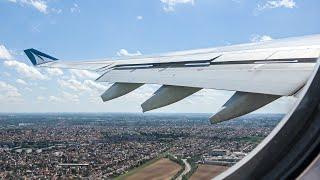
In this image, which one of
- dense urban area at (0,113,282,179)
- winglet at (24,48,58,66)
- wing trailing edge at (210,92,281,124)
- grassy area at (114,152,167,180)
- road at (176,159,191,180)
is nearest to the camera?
wing trailing edge at (210,92,281,124)

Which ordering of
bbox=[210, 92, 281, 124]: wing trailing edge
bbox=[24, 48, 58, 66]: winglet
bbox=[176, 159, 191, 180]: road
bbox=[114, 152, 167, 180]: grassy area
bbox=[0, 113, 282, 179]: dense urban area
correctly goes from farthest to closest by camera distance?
bbox=[0, 113, 282, 179]: dense urban area → bbox=[114, 152, 167, 180]: grassy area → bbox=[176, 159, 191, 180]: road → bbox=[24, 48, 58, 66]: winglet → bbox=[210, 92, 281, 124]: wing trailing edge

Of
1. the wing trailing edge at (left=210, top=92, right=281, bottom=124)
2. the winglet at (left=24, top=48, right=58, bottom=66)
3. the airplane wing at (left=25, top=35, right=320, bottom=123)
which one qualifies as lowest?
the wing trailing edge at (left=210, top=92, right=281, bottom=124)

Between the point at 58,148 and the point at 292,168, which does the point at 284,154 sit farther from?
the point at 58,148

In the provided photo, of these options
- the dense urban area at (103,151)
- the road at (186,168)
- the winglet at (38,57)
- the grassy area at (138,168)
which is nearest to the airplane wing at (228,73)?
the winglet at (38,57)

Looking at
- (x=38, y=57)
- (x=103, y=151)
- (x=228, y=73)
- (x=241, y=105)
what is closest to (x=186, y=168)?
(x=103, y=151)

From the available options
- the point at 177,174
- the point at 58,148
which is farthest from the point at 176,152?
the point at 58,148

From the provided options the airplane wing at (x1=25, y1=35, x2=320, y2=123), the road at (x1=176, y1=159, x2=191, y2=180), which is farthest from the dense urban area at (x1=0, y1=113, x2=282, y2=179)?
the airplane wing at (x1=25, y1=35, x2=320, y2=123)

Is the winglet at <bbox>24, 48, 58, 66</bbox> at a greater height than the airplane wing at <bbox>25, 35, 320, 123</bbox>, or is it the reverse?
the winglet at <bbox>24, 48, 58, 66</bbox>

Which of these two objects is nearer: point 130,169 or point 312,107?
point 312,107

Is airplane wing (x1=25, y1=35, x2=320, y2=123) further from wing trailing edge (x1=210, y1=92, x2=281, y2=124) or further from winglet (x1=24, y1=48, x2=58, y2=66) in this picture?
winglet (x1=24, y1=48, x2=58, y2=66)

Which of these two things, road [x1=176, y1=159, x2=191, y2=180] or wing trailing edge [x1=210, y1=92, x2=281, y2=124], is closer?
wing trailing edge [x1=210, y1=92, x2=281, y2=124]
